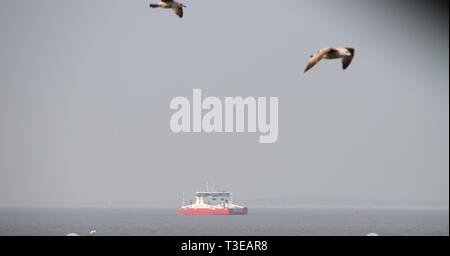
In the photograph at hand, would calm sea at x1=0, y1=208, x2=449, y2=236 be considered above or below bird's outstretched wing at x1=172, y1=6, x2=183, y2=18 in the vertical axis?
below

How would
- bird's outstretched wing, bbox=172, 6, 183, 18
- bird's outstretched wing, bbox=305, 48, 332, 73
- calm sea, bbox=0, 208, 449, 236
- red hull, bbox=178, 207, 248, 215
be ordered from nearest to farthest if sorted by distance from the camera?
bird's outstretched wing, bbox=305, 48, 332, 73
bird's outstretched wing, bbox=172, 6, 183, 18
calm sea, bbox=0, 208, 449, 236
red hull, bbox=178, 207, 248, 215

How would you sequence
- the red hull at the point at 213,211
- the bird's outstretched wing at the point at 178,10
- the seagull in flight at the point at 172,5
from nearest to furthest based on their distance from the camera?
1. the seagull in flight at the point at 172,5
2. the bird's outstretched wing at the point at 178,10
3. the red hull at the point at 213,211

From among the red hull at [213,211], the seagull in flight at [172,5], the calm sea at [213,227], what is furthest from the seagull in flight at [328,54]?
the red hull at [213,211]

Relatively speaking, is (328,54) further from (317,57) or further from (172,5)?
(172,5)

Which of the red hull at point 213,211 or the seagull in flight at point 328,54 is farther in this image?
the red hull at point 213,211

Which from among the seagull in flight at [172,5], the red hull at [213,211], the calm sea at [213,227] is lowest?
the calm sea at [213,227]

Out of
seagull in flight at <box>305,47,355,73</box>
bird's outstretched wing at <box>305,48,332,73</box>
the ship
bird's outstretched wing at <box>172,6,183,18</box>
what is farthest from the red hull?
bird's outstretched wing at <box>305,48,332,73</box>

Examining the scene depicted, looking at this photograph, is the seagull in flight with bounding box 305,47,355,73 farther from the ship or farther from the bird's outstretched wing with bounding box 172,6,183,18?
the ship

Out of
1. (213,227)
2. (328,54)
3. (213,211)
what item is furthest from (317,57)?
(213,211)

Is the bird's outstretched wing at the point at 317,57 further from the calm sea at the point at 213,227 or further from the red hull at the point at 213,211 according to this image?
the red hull at the point at 213,211
